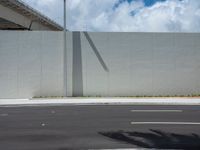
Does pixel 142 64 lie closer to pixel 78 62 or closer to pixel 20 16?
pixel 78 62

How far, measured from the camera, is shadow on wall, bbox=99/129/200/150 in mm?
8133

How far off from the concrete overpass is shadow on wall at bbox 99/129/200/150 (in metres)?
22.7

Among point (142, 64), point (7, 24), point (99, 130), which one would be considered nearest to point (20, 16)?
point (7, 24)

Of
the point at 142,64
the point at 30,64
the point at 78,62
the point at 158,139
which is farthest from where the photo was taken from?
the point at 142,64

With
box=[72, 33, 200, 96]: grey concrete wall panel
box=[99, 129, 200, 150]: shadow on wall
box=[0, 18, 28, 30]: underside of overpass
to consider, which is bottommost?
box=[99, 129, 200, 150]: shadow on wall

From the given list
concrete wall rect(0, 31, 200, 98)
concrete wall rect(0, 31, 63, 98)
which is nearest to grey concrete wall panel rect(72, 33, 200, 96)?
concrete wall rect(0, 31, 200, 98)

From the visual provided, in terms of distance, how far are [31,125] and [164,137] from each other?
4.29 meters

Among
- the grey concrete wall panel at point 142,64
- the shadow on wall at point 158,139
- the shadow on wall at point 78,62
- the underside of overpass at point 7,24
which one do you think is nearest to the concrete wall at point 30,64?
the shadow on wall at point 78,62

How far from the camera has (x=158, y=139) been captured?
346 inches

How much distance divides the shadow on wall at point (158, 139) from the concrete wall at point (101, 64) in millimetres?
11655

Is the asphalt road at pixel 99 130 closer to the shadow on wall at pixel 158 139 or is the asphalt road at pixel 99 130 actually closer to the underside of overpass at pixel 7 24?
the shadow on wall at pixel 158 139

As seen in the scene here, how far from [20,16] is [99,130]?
1089 inches

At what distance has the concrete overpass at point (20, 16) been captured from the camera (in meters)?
30.7

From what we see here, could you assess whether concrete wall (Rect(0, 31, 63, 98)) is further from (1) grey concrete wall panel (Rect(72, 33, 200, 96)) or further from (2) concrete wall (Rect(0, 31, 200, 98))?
(1) grey concrete wall panel (Rect(72, 33, 200, 96))
